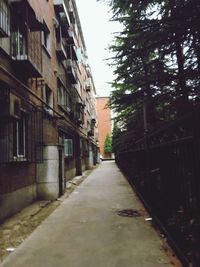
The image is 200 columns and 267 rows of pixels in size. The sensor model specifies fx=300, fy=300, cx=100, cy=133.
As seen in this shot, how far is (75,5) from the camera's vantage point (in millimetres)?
25203

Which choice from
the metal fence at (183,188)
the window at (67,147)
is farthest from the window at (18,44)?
the window at (67,147)

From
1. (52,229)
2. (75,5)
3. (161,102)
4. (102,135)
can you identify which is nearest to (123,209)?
(52,229)

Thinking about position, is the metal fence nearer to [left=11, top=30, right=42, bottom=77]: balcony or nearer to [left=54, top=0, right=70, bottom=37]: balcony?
[left=11, top=30, right=42, bottom=77]: balcony

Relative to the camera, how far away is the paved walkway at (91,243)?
3.82 metres

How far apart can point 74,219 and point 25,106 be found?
3831 mm

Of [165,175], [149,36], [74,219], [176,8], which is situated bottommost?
[74,219]

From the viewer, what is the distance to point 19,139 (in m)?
8.48

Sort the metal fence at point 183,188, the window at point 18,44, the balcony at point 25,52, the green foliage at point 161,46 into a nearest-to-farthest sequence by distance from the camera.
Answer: the metal fence at point 183,188 → the green foliage at point 161,46 → the balcony at point 25,52 → the window at point 18,44

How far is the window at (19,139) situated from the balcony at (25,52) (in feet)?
4.57

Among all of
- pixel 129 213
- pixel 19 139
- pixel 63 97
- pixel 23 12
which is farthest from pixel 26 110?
pixel 63 97

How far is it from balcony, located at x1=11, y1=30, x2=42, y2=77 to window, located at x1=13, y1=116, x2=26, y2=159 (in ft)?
4.57

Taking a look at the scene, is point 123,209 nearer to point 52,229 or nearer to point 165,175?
point 52,229

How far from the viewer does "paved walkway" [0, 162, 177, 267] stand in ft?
12.5

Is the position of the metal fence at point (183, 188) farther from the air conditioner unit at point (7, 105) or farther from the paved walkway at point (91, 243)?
the air conditioner unit at point (7, 105)
